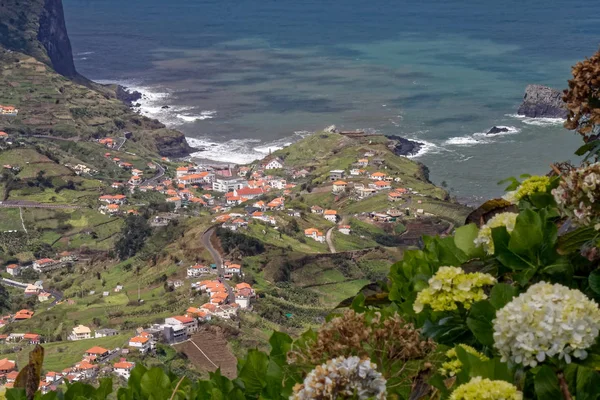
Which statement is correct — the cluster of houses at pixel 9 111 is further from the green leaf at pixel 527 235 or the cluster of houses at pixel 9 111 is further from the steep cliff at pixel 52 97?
the green leaf at pixel 527 235

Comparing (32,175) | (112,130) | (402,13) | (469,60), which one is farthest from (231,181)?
(402,13)

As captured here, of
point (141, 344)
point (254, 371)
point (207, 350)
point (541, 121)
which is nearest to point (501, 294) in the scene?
point (254, 371)

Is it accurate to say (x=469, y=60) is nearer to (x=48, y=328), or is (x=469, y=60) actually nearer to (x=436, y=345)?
(x=48, y=328)

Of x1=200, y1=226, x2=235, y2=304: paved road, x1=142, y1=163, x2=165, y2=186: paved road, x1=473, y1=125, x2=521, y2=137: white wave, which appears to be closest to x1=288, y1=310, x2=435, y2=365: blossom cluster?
x1=200, y1=226, x2=235, y2=304: paved road

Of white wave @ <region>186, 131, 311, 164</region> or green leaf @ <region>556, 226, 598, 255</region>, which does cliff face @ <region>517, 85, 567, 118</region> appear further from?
green leaf @ <region>556, 226, 598, 255</region>

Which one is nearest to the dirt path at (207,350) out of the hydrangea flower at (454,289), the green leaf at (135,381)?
the green leaf at (135,381)

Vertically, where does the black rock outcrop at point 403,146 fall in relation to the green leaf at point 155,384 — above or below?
below

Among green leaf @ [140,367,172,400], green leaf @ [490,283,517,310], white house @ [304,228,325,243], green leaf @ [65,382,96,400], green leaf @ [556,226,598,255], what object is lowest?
white house @ [304,228,325,243]
